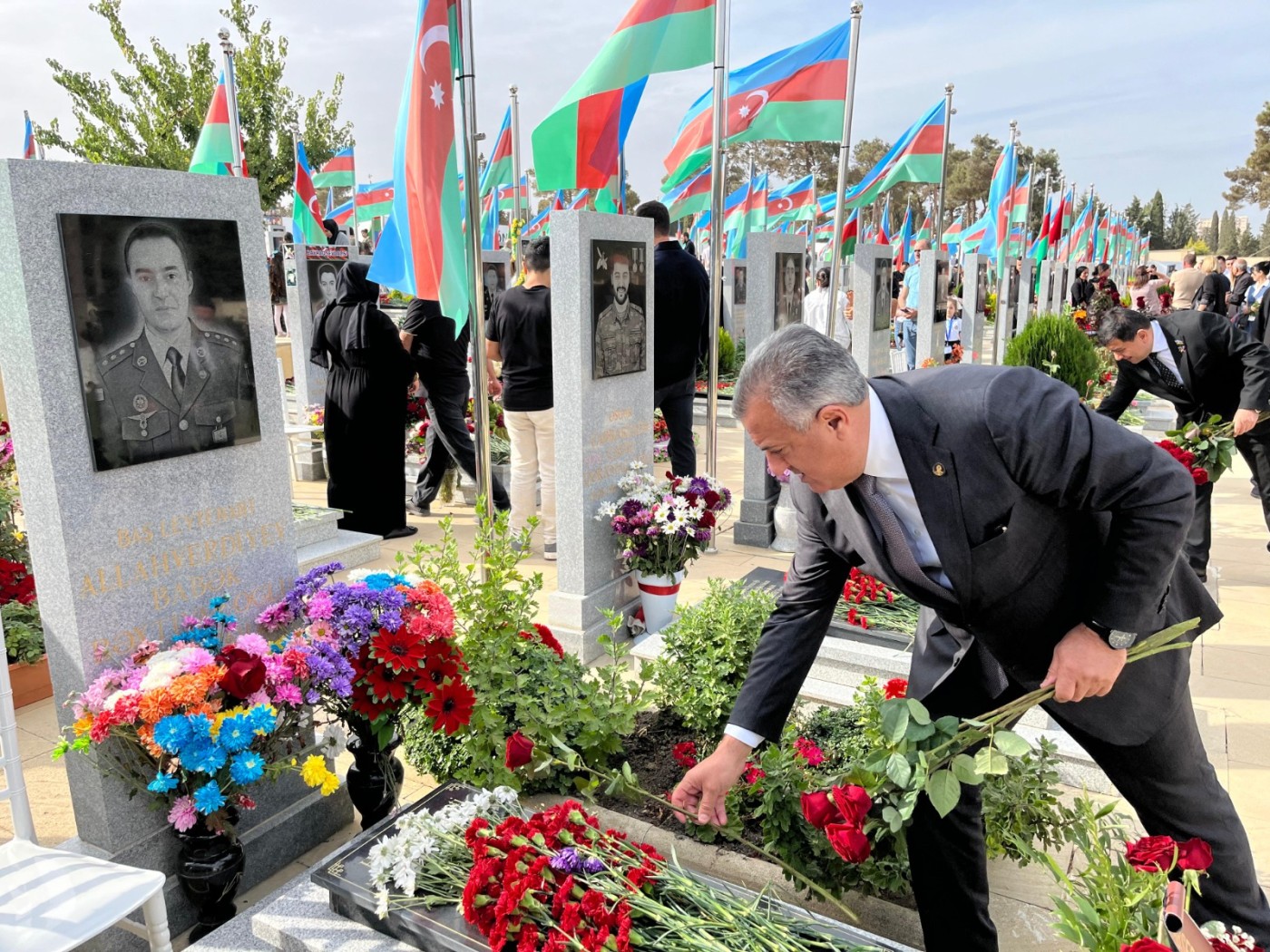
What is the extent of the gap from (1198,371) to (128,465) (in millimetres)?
5454

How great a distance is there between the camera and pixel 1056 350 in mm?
11570

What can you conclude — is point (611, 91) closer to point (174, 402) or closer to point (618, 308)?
point (618, 308)

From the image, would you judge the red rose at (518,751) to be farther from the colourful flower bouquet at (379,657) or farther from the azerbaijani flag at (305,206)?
the azerbaijani flag at (305,206)

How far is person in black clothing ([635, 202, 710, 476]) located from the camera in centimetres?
649

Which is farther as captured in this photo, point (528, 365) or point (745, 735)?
point (528, 365)

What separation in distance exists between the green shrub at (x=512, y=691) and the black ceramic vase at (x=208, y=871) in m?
0.68

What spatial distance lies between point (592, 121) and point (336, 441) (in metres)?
2.99

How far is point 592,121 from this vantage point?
5484 mm

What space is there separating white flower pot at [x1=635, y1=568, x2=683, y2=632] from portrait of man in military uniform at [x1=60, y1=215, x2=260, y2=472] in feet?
8.57

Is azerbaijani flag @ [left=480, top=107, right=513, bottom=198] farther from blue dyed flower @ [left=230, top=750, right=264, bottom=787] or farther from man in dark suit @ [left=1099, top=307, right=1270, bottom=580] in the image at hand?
blue dyed flower @ [left=230, top=750, right=264, bottom=787]

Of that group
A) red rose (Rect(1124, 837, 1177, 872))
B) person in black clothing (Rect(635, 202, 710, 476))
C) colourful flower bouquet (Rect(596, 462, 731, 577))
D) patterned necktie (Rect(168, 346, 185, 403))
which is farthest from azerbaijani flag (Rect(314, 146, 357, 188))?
red rose (Rect(1124, 837, 1177, 872))

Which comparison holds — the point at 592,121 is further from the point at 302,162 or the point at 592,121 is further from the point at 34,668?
the point at 302,162

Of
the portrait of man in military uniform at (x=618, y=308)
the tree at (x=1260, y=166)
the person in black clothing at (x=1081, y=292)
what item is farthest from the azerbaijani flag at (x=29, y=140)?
the tree at (x=1260, y=166)

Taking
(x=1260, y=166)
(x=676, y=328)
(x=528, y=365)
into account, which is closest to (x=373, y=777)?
(x=528, y=365)
